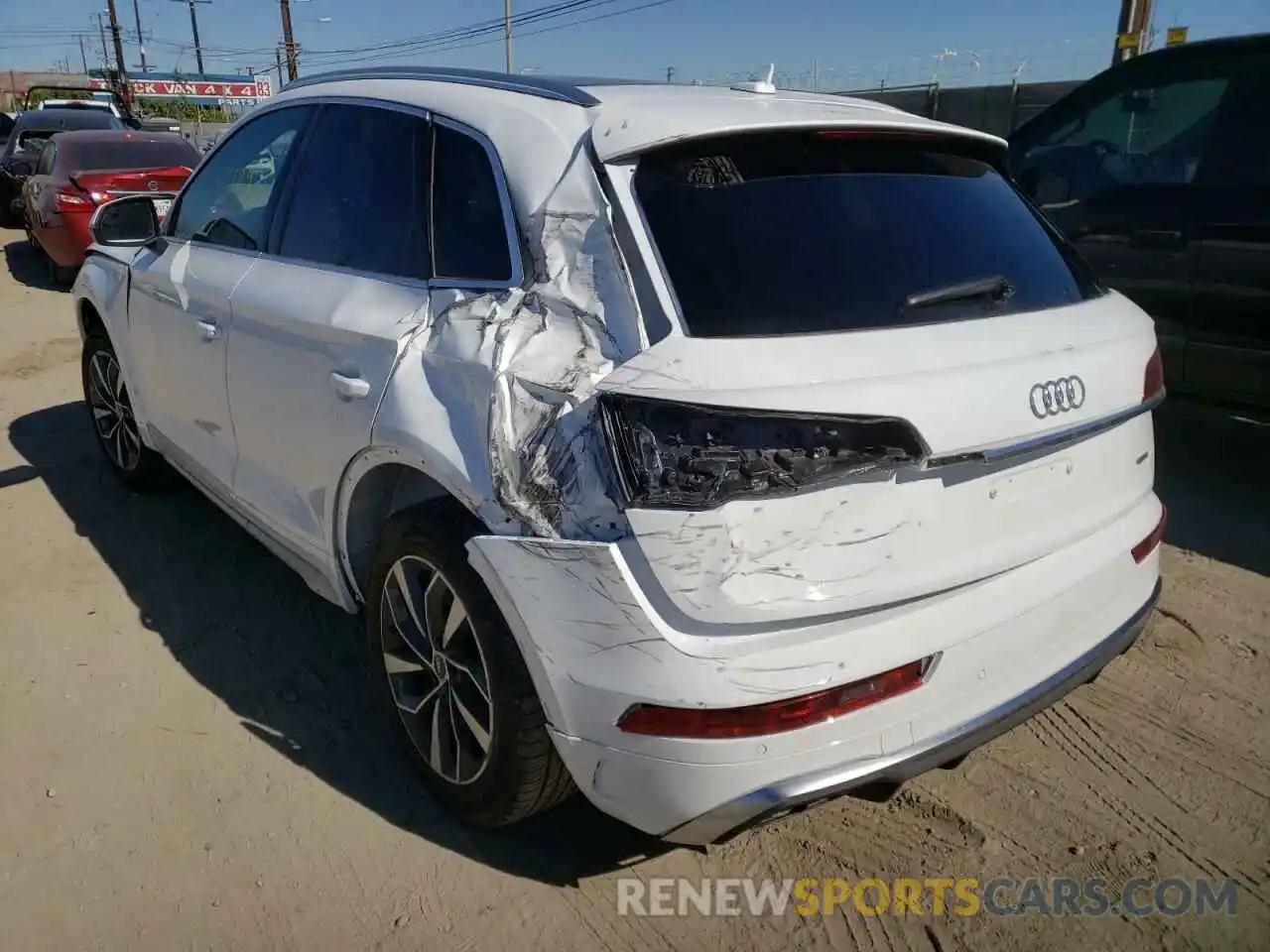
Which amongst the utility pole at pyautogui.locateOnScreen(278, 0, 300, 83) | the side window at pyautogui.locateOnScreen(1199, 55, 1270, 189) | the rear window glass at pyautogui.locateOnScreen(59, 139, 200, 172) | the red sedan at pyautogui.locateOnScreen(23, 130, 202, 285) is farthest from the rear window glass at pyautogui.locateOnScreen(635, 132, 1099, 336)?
the utility pole at pyautogui.locateOnScreen(278, 0, 300, 83)

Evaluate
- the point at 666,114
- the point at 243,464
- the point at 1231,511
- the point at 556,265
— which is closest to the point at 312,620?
the point at 243,464

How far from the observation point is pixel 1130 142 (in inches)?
202

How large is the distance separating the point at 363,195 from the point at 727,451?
165cm

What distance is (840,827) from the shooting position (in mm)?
2635

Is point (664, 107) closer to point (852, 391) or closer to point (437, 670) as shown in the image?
point (852, 391)

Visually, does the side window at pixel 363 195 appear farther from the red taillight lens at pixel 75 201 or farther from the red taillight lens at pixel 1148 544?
the red taillight lens at pixel 75 201

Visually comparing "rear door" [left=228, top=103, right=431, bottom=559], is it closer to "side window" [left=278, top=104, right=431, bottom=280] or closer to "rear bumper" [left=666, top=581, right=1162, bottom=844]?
"side window" [left=278, top=104, right=431, bottom=280]

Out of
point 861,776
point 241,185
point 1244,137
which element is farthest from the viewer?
point 1244,137

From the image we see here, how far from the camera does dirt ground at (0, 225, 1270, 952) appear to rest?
→ 2.34 m

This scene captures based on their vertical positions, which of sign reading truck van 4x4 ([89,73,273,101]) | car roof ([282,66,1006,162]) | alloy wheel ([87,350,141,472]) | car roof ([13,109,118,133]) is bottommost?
sign reading truck van 4x4 ([89,73,273,101])

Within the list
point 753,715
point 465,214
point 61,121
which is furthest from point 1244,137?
point 61,121

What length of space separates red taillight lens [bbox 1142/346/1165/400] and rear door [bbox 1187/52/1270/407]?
2.24 metres

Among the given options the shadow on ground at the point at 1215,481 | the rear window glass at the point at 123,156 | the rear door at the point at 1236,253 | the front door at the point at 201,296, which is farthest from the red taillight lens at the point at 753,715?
the rear window glass at the point at 123,156

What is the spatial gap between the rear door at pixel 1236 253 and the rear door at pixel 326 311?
3666 millimetres
